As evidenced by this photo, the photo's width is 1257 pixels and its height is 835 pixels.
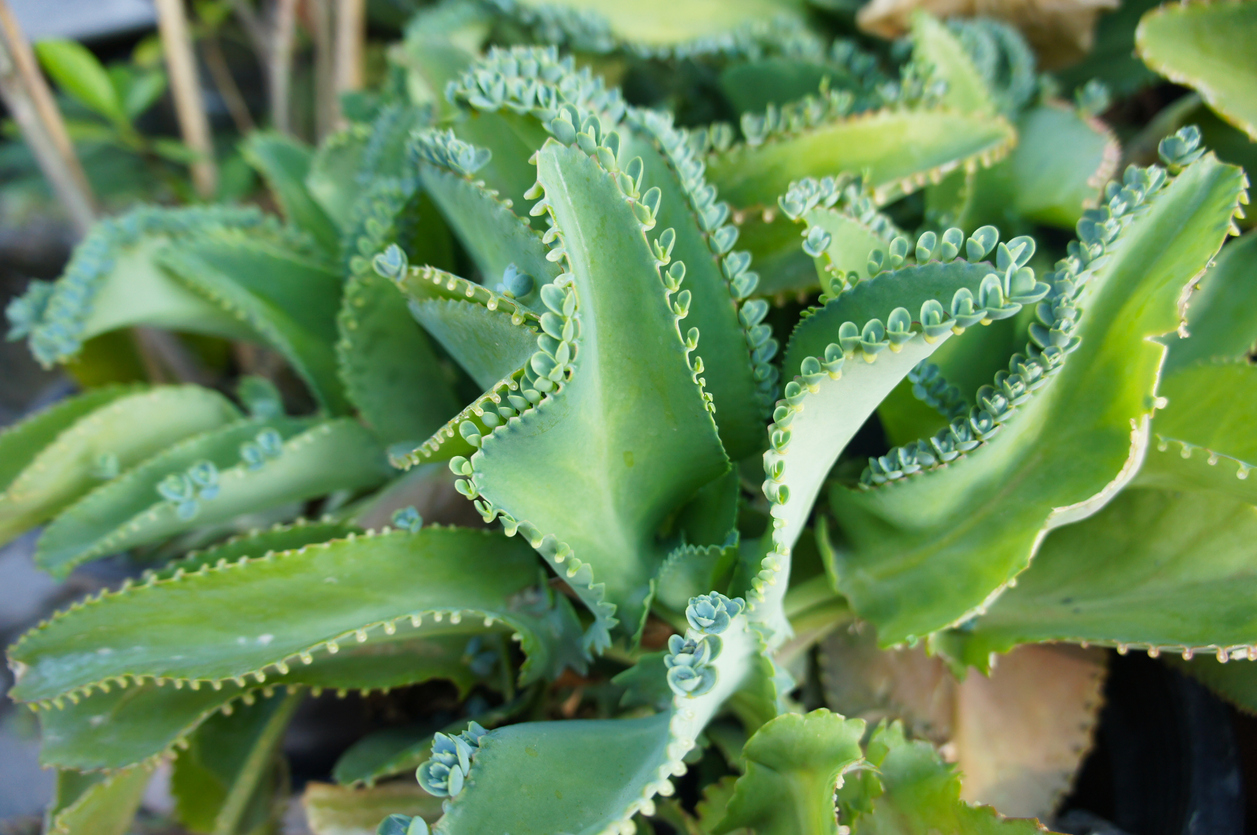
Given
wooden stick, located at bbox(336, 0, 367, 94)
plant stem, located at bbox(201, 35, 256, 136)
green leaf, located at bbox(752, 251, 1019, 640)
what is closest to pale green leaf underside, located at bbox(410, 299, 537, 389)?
green leaf, located at bbox(752, 251, 1019, 640)

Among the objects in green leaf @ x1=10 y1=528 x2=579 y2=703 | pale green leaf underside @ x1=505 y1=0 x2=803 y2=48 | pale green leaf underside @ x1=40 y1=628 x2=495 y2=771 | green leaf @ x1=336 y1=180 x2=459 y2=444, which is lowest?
pale green leaf underside @ x1=40 y1=628 x2=495 y2=771

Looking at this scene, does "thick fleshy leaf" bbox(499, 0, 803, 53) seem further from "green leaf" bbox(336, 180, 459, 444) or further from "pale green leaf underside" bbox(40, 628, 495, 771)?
"pale green leaf underside" bbox(40, 628, 495, 771)

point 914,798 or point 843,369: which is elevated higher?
point 843,369

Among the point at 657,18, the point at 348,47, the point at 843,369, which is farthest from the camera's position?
the point at 348,47

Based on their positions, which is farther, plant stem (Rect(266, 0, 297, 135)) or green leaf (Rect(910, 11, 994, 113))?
plant stem (Rect(266, 0, 297, 135))

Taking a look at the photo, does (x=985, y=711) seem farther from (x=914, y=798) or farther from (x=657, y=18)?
(x=657, y=18)

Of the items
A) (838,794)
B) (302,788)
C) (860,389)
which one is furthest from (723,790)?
(302,788)

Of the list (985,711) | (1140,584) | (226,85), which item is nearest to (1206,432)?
(1140,584)
